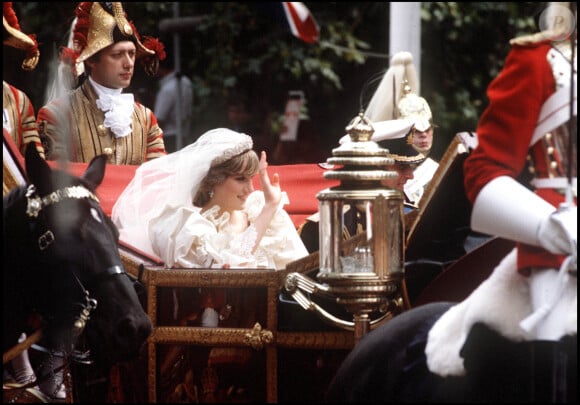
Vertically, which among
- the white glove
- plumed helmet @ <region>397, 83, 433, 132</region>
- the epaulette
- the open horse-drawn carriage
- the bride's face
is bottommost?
the open horse-drawn carriage

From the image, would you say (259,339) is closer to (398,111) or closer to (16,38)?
(16,38)

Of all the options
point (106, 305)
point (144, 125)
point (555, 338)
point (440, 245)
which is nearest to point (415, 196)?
point (144, 125)

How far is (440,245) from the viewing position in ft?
15.8

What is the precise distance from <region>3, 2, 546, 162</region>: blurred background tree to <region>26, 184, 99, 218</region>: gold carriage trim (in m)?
7.44

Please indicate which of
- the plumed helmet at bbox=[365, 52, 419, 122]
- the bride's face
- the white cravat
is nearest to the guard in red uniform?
the bride's face

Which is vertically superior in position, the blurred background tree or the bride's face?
the blurred background tree

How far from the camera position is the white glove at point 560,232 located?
332 centimetres

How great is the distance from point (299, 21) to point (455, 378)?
281 inches

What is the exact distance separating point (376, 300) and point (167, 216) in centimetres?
145

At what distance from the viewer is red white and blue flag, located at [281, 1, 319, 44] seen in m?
10.4

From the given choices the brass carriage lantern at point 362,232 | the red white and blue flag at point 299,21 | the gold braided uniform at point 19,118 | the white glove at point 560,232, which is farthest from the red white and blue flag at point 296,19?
the white glove at point 560,232

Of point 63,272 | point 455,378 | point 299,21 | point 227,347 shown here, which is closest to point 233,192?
point 227,347

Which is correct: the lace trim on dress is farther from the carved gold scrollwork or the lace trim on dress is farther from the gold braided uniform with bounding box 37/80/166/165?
the gold braided uniform with bounding box 37/80/166/165

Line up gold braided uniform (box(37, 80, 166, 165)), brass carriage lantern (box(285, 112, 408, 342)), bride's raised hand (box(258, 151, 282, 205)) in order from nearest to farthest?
brass carriage lantern (box(285, 112, 408, 342)) < bride's raised hand (box(258, 151, 282, 205)) < gold braided uniform (box(37, 80, 166, 165))
